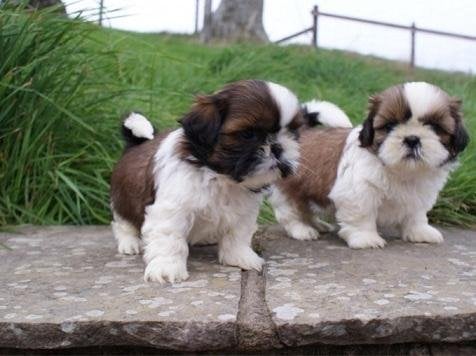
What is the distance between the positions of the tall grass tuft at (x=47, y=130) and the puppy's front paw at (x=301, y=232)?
1311mm

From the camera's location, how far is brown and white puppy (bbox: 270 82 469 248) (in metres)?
3.54

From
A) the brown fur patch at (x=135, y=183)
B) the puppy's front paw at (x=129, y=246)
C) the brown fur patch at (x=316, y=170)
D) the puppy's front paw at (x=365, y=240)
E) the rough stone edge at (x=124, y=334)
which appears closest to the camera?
the rough stone edge at (x=124, y=334)

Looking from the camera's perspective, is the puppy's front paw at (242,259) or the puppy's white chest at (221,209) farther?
the puppy's front paw at (242,259)

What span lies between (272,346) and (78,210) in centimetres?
240

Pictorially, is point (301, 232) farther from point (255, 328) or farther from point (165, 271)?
point (255, 328)

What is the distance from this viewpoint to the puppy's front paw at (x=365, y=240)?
374cm

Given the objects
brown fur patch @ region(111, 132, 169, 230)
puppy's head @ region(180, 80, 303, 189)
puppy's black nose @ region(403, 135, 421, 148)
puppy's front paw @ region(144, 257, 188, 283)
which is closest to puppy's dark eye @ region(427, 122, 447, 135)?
puppy's black nose @ region(403, 135, 421, 148)

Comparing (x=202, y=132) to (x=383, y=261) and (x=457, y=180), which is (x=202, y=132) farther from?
(x=457, y=180)

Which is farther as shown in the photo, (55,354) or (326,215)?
(326,215)

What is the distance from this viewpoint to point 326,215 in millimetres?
4293

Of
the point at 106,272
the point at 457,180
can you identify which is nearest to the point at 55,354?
the point at 106,272

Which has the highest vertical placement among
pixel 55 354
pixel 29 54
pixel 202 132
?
pixel 29 54

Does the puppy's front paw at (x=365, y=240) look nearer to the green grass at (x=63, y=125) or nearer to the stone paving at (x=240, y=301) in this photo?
the stone paving at (x=240, y=301)

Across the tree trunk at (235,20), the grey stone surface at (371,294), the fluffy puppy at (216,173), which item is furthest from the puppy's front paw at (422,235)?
the tree trunk at (235,20)
